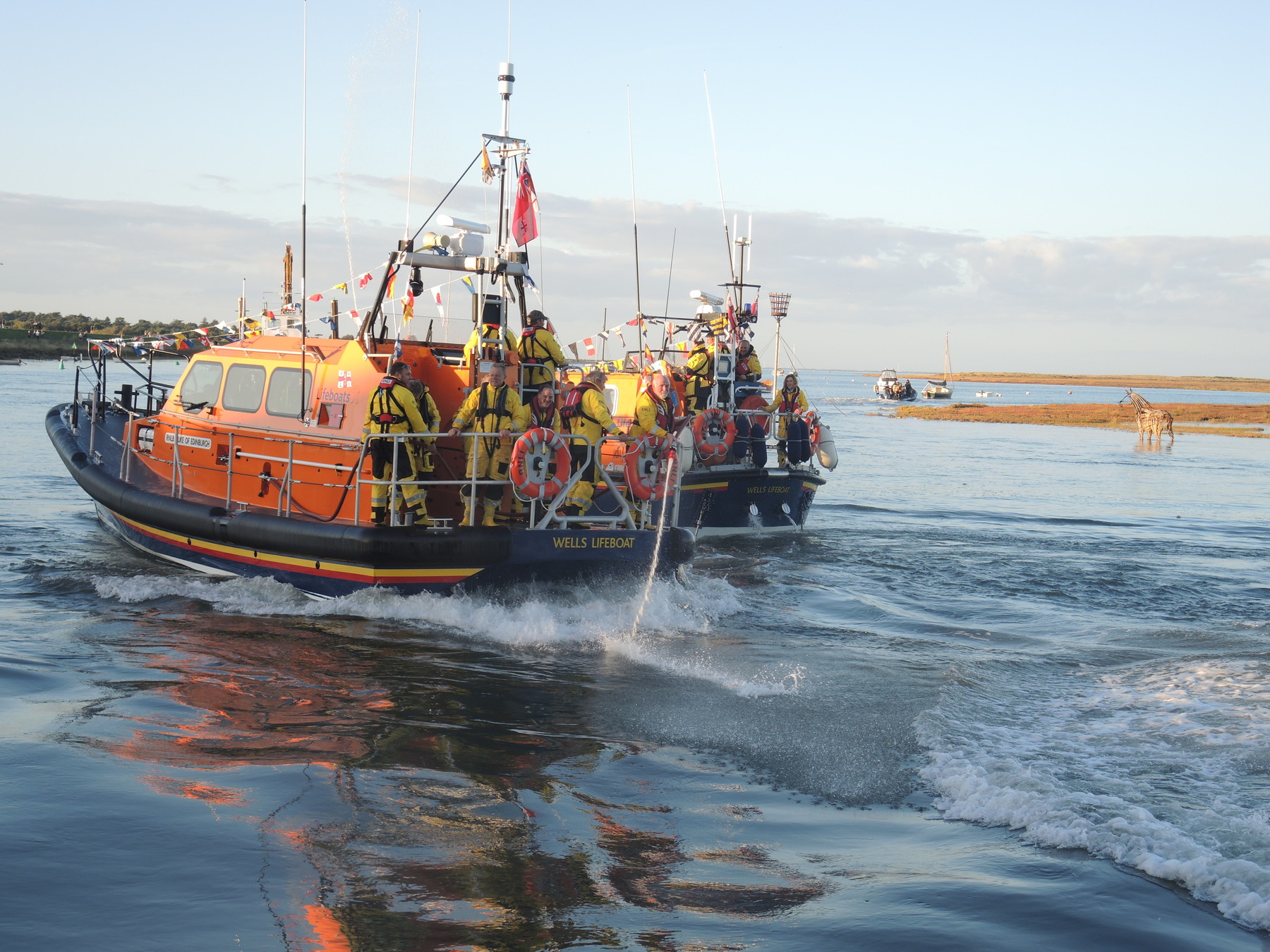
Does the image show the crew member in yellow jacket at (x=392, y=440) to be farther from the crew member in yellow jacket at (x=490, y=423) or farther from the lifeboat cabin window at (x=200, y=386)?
the lifeboat cabin window at (x=200, y=386)

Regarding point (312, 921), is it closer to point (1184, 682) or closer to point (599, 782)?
point (599, 782)

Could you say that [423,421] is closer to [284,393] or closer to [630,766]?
[284,393]

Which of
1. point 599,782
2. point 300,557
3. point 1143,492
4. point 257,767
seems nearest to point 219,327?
point 300,557

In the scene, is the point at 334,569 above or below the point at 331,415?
below

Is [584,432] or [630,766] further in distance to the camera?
[584,432]

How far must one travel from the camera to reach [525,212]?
29.4 feet

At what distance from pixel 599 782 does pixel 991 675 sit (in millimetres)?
3469

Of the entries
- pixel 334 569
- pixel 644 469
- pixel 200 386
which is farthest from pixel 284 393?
pixel 644 469

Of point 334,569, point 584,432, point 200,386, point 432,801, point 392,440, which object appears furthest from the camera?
point 200,386

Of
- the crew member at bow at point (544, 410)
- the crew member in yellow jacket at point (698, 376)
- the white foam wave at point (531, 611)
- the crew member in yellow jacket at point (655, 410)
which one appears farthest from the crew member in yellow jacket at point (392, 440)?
the crew member in yellow jacket at point (698, 376)

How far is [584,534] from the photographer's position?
27.0 feet

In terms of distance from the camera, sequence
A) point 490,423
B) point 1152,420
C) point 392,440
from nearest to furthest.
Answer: point 392,440 → point 490,423 → point 1152,420

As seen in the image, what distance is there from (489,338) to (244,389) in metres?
2.61

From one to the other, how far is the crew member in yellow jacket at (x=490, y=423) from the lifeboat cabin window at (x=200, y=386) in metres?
2.83
